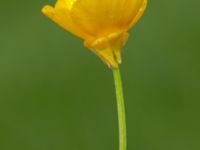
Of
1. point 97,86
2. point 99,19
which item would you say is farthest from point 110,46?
point 97,86

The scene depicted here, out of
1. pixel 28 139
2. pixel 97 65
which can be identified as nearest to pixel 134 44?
pixel 97 65

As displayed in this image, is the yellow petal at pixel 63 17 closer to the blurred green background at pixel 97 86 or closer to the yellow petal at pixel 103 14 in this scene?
the yellow petal at pixel 103 14

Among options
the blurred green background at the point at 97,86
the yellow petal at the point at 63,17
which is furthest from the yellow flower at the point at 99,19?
the blurred green background at the point at 97,86

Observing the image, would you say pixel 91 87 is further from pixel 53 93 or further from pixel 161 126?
pixel 161 126

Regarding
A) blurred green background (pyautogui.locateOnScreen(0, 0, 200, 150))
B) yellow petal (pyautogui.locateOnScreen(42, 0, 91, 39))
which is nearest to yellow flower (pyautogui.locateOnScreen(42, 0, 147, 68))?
yellow petal (pyautogui.locateOnScreen(42, 0, 91, 39))

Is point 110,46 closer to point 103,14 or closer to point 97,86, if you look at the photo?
point 103,14

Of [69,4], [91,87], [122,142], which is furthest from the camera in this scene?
[91,87]

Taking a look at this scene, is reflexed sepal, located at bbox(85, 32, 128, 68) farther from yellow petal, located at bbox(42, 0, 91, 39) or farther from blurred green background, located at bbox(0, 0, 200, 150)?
blurred green background, located at bbox(0, 0, 200, 150)
